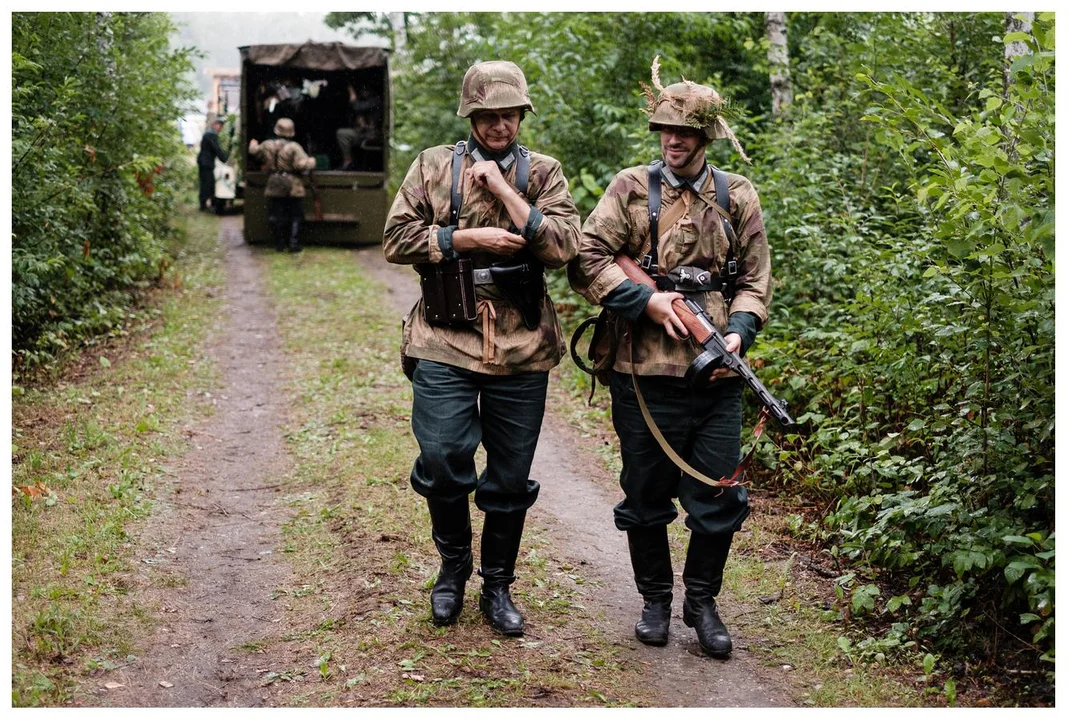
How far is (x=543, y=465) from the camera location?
715cm

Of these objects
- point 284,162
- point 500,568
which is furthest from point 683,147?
point 284,162

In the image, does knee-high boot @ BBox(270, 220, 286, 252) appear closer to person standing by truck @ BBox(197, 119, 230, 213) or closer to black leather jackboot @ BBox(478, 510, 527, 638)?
person standing by truck @ BBox(197, 119, 230, 213)

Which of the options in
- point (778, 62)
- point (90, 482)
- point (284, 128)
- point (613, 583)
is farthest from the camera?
point (284, 128)

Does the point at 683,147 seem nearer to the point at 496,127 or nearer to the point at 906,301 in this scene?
the point at 496,127

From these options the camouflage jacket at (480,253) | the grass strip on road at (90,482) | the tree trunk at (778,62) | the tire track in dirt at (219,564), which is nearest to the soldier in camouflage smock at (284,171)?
the grass strip on road at (90,482)

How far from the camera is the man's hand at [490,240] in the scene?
405cm

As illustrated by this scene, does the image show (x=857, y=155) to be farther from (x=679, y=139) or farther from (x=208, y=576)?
(x=208, y=576)

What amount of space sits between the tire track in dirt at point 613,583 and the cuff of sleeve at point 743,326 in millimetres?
1240

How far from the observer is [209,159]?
66.3 feet

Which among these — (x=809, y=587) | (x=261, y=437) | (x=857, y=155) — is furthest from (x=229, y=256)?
(x=809, y=587)

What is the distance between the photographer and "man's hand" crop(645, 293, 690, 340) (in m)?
4.04

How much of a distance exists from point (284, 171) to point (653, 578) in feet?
39.2

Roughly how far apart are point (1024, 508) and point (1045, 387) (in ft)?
1.53

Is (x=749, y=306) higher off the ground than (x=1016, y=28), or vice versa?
(x=1016, y=28)
